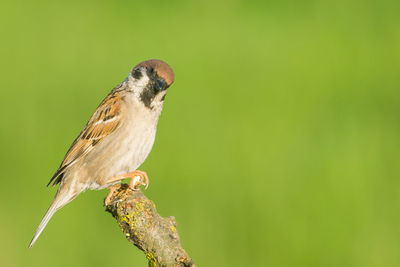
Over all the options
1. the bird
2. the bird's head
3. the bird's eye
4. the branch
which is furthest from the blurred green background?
the branch

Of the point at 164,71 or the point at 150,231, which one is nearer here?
the point at 150,231

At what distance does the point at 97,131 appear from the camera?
13.4 feet

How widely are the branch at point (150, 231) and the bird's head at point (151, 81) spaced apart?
863mm

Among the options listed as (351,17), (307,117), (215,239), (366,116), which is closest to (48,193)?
(215,239)

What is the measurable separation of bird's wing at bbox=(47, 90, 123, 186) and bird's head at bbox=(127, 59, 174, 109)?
139 millimetres

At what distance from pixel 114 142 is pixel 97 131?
157mm

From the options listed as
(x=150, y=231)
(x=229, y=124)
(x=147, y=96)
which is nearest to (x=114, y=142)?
(x=147, y=96)

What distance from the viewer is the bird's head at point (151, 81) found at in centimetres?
373

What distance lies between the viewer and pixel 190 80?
270 inches

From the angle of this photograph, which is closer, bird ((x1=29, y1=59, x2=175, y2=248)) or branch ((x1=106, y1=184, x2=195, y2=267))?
branch ((x1=106, y1=184, x2=195, y2=267))

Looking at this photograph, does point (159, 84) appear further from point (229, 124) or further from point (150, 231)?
point (229, 124)

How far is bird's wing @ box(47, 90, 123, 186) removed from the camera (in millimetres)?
4043

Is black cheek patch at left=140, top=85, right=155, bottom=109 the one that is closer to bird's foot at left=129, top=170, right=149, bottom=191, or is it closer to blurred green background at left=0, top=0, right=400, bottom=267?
bird's foot at left=129, top=170, right=149, bottom=191

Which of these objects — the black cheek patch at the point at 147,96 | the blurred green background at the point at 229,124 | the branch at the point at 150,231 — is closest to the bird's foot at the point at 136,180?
the branch at the point at 150,231
